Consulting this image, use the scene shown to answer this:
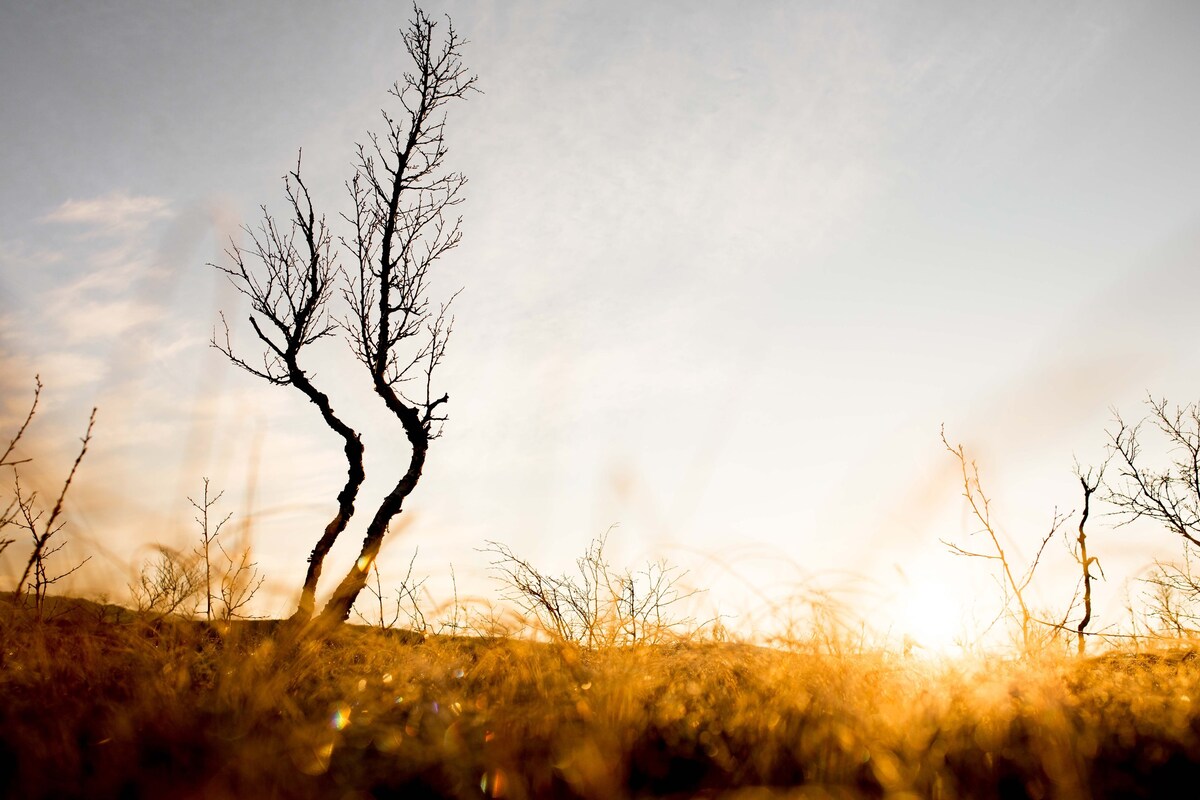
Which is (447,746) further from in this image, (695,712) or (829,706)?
(829,706)

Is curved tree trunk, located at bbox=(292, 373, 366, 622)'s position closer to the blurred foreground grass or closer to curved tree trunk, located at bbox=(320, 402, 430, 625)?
curved tree trunk, located at bbox=(320, 402, 430, 625)

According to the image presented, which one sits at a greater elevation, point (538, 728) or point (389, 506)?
point (389, 506)

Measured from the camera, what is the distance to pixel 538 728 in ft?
6.77

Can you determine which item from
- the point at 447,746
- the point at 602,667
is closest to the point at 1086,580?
the point at 602,667

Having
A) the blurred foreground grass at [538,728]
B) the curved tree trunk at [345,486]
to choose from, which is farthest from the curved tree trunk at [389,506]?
the blurred foreground grass at [538,728]

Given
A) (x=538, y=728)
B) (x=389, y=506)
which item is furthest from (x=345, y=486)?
(x=538, y=728)

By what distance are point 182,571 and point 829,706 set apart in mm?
3553

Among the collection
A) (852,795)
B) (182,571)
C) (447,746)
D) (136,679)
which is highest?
(182,571)

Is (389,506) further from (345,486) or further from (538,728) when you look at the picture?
(538,728)

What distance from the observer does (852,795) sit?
172cm

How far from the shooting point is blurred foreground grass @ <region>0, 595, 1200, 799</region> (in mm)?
1669

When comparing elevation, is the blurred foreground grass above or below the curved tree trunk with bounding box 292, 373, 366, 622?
below

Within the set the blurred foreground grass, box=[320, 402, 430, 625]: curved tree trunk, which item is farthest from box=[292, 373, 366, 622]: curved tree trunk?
the blurred foreground grass

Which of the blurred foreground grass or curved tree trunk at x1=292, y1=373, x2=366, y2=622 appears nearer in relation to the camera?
the blurred foreground grass
